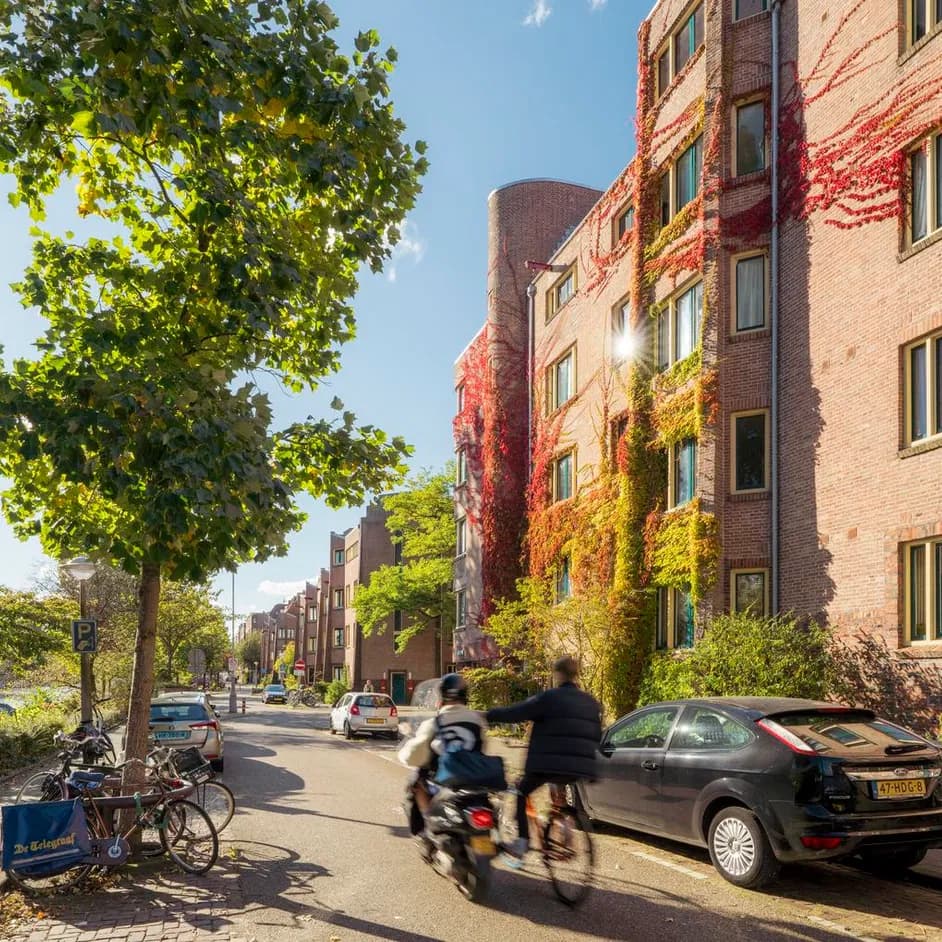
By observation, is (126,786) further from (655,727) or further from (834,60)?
(834,60)

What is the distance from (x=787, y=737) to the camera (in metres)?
7.46

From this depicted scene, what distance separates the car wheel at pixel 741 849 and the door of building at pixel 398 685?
52.8 metres

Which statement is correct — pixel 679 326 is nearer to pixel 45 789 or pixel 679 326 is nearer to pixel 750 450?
pixel 750 450

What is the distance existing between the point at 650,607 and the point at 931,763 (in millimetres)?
13466

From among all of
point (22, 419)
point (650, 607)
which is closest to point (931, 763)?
point (22, 419)

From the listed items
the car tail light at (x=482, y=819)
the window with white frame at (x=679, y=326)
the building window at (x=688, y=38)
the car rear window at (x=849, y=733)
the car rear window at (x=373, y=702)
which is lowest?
the car rear window at (x=373, y=702)

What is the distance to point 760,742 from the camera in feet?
25.0

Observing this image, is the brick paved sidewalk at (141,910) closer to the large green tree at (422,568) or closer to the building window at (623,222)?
the building window at (623,222)

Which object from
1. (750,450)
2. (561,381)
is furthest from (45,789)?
(561,381)

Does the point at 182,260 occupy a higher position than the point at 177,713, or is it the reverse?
the point at 182,260

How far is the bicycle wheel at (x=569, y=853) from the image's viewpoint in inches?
275

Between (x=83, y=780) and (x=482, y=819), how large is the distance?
3.66 m

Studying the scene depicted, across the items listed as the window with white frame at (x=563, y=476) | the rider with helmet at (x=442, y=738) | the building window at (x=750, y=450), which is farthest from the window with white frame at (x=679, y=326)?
the rider with helmet at (x=442, y=738)

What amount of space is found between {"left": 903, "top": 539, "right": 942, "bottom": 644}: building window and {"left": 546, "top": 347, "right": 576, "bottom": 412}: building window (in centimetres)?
1412
